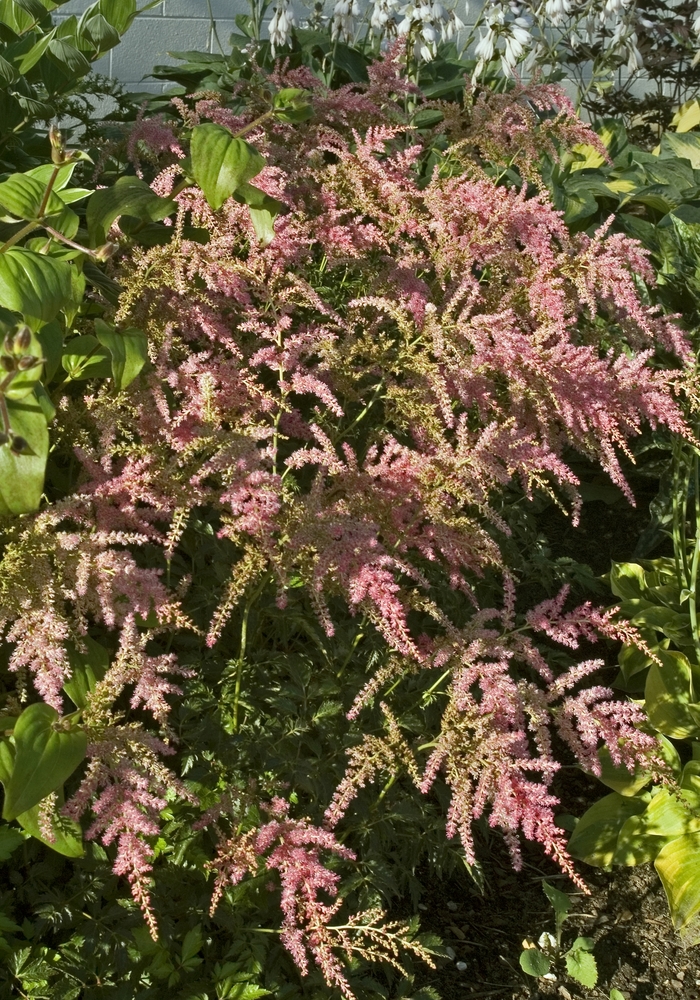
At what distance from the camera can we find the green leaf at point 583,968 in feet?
7.38

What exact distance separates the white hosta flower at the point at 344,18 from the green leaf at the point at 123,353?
99.8 inches

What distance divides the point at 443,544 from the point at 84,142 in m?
1.67

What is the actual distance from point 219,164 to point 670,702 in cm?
177

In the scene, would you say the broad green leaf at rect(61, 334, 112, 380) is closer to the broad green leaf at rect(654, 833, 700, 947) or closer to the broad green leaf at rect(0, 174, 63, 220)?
the broad green leaf at rect(0, 174, 63, 220)

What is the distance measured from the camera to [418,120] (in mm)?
3830

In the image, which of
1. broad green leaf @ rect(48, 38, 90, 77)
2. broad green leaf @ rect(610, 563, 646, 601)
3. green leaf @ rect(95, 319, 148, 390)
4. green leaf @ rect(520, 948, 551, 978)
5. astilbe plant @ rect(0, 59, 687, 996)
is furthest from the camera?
broad green leaf @ rect(610, 563, 646, 601)

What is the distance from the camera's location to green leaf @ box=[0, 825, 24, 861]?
5.90 ft

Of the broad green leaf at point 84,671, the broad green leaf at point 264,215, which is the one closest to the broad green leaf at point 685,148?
the broad green leaf at point 264,215

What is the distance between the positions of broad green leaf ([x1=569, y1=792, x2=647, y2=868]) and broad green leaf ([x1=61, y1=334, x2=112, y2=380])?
160cm

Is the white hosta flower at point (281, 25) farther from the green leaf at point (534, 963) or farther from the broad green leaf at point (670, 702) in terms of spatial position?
the green leaf at point (534, 963)

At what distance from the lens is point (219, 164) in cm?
176

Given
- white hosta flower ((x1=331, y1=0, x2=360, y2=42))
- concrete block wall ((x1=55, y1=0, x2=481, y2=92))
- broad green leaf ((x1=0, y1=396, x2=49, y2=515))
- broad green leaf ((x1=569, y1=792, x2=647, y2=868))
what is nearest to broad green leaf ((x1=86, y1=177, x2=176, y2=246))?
broad green leaf ((x1=0, y1=396, x2=49, y2=515))

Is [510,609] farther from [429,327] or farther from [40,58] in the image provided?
[40,58]

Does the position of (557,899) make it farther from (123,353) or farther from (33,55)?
(33,55)
